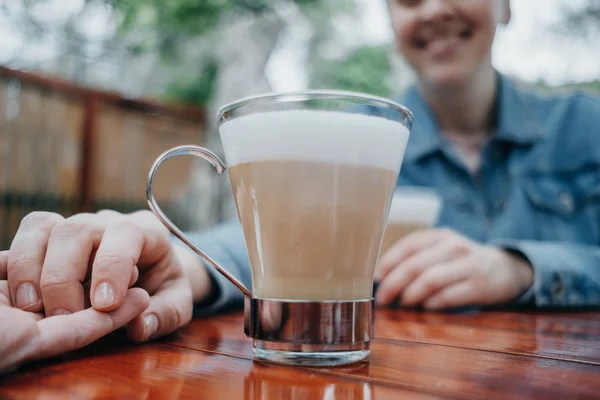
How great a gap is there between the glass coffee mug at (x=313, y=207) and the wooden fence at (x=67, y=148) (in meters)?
4.14

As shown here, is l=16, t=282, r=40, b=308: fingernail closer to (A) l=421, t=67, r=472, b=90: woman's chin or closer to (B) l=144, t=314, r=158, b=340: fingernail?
(B) l=144, t=314, r=158, b=340: fingernail

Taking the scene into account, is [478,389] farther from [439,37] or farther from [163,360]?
[439,37]

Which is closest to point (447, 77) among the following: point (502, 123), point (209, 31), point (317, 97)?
point (502, 123)

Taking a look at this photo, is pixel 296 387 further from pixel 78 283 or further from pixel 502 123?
pixel 502 123

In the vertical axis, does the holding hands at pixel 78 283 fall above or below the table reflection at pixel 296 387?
above

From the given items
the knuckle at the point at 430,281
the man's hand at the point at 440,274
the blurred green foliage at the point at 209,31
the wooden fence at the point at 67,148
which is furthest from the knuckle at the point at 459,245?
the blurred green foliage at the point at 209,31

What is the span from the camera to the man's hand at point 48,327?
547 millimetres

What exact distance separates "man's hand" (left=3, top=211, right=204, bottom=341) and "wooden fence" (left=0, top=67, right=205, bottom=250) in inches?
156

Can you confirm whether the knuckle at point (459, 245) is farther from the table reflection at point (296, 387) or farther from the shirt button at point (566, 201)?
the shirt button at point (566, 201)

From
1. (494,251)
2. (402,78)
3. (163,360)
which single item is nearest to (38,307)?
(163,360)

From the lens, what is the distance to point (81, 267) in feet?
2.27

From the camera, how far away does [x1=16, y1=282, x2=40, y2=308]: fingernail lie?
2.24 ft

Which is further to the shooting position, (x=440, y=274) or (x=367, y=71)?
(x=367, y=71)

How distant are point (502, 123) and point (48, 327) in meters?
1.93
